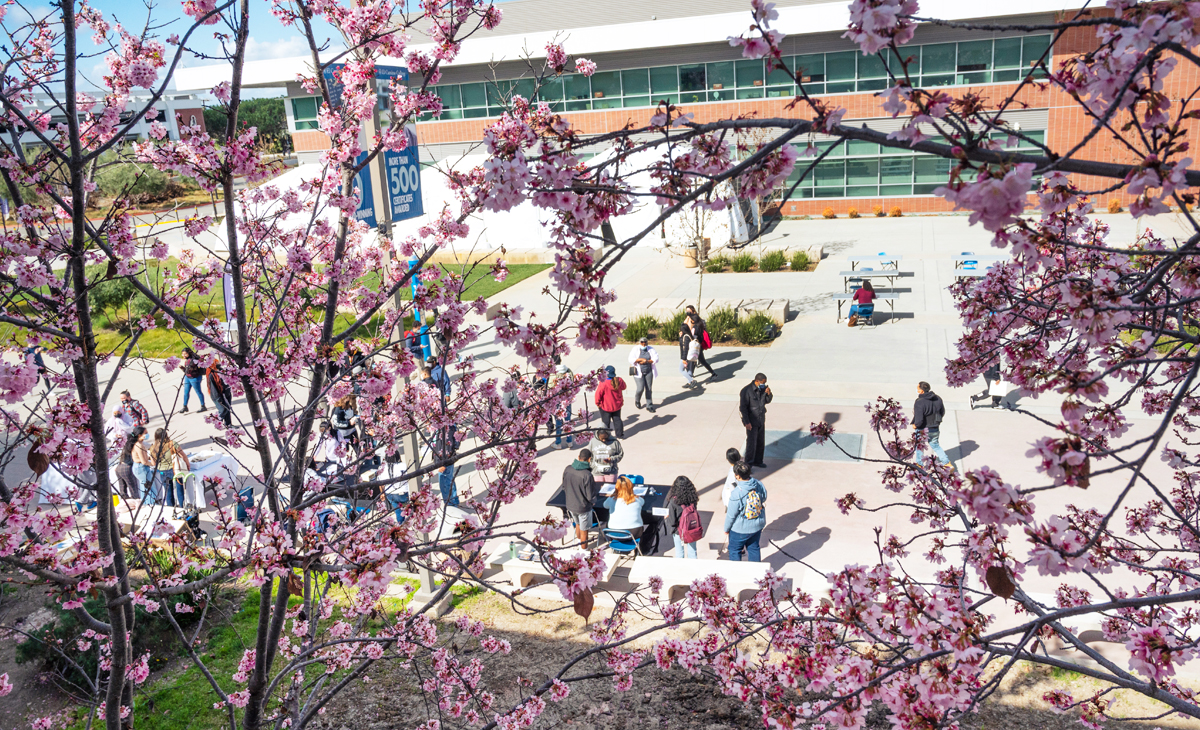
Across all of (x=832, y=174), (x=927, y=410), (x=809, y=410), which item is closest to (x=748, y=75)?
(x=832, y=174)

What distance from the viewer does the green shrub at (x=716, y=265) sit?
24.3 m

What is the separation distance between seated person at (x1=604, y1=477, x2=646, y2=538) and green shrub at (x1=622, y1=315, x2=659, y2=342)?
859cm

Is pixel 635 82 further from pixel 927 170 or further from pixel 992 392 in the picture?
pixel 992 392

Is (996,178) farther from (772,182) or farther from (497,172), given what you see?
(497,172)

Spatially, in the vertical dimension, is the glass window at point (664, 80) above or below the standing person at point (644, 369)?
above

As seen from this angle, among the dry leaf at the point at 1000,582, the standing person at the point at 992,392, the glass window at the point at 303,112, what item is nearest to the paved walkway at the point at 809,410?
the standing person at the point at 992,392

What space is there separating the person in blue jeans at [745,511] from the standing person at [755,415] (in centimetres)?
256

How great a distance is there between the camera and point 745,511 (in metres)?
8.21

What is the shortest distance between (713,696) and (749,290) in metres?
15.8

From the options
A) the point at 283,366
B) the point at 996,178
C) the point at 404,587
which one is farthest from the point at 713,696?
the point at 996,178

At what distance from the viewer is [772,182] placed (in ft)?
10.2

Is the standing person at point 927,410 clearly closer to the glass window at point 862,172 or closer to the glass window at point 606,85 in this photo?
the glass window at point 862,172

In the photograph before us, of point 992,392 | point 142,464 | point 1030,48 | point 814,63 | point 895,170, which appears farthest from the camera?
point 895,170

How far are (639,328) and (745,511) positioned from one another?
9.52m
